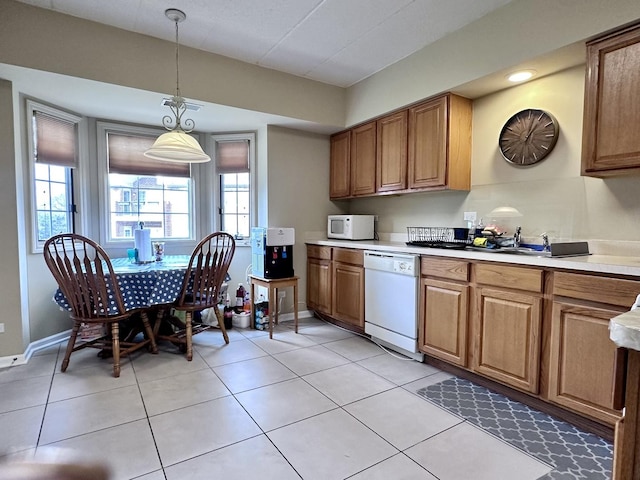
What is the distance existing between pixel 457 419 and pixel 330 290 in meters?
1.95

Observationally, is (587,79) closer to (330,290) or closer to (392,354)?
(392,354)

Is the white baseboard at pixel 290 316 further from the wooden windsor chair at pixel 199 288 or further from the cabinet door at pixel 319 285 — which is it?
the wooden windsor chair at pixel 199 288

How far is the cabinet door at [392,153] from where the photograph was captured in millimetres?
3326

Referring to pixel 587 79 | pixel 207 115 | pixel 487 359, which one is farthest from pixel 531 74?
pixel 207 115

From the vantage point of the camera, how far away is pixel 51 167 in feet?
10.9

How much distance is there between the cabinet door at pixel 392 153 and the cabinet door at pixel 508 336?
1.47 meters

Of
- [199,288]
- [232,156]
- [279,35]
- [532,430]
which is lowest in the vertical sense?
[532,430]

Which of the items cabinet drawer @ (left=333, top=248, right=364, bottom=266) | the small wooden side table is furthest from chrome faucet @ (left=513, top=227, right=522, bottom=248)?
the small wooden side table

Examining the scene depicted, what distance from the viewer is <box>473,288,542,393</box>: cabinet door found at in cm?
206

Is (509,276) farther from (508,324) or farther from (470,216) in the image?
(470,216)

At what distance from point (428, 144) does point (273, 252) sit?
1810mm

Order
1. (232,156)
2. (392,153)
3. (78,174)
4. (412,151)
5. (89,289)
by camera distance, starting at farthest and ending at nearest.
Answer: (232,156) → (78,174) → (392,153) → (412,151) → (89,289)

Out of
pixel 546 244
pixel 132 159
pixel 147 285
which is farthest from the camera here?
pixel 132 159

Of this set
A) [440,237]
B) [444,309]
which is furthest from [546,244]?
[440,237]
